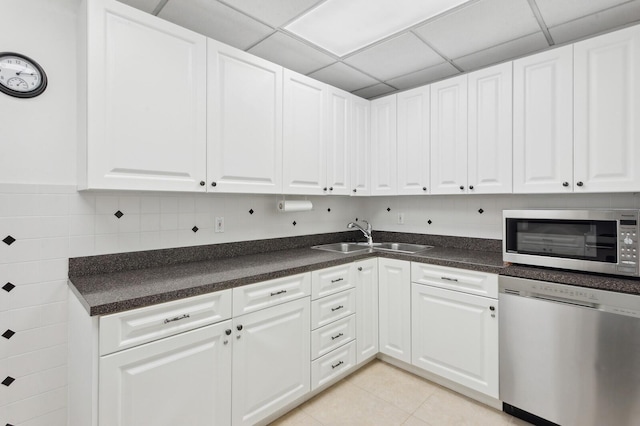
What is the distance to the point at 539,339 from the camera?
1.77 meters

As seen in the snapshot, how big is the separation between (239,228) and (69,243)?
996 mm

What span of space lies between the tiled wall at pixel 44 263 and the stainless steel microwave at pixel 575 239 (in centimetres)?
219

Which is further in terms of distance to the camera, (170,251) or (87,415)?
(170,251)

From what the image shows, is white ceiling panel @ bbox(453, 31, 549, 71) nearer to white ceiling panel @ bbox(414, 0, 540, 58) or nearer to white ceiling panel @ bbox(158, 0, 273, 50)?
white ceiling panel @ bbox(414, 0, 540, 58)

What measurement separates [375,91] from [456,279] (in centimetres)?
185

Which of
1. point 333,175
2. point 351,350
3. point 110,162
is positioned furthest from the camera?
point 333,175

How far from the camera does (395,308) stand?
239 cm

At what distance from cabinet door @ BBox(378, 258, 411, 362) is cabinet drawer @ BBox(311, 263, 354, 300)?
32 cm

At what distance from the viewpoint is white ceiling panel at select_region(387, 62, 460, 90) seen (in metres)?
2.47

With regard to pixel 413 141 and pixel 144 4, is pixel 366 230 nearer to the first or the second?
pixel 413 141

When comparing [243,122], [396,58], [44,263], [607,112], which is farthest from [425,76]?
[44,263]

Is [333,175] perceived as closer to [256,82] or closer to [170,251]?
[256,82]

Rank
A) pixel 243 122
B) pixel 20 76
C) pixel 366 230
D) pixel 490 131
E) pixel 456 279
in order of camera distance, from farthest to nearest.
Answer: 1. pixel 366 230
2. pixel 490 131
3. pixel 456 279
4. pixel 243 122
5. pixel 20 76

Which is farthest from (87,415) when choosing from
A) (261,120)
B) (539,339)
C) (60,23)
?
(539,339)
